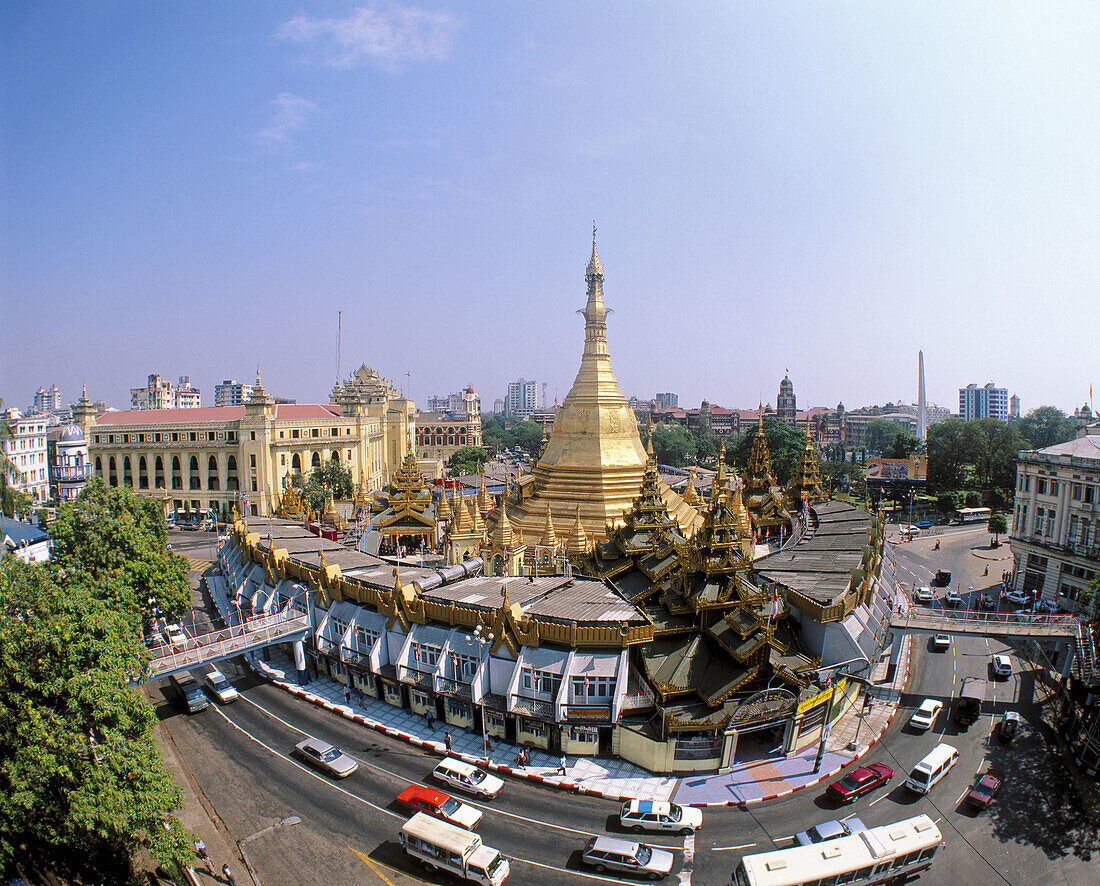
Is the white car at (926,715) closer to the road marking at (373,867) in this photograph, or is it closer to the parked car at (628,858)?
the parked car at (628,858)

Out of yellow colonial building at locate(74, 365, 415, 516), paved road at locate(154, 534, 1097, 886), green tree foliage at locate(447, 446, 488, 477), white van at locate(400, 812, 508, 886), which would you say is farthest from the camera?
green tree foliage at locate(447, 446, 488, 477)

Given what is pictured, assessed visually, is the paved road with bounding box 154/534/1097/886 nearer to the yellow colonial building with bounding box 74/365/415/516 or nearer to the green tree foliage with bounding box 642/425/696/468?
the yellow colonial building with bounding box 74/365/415/516

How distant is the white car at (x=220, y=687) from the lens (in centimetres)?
3020

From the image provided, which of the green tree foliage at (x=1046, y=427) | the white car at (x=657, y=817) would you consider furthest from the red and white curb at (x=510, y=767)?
the green tree foliage at (x=1046, y=427)

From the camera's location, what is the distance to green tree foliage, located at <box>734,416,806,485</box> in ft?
319

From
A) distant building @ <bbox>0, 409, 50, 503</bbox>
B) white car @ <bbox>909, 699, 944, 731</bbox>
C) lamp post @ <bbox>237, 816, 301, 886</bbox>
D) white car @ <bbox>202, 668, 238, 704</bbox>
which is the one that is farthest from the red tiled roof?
white car @ <bbox>909, 699, 944, 731</bbox>

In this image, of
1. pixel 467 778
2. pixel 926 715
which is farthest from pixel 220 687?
pixel 926 715

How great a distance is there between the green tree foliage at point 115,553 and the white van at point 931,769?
3450 cm

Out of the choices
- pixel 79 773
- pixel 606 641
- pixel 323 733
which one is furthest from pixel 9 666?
pixel 606 641

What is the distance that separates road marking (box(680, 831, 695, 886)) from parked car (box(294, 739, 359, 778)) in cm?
1279

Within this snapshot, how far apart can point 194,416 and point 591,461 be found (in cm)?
6509

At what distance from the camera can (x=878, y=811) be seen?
2209 cm

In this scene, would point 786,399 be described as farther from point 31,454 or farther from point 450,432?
point 31,454

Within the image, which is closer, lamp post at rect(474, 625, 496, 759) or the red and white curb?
the red and white curb
